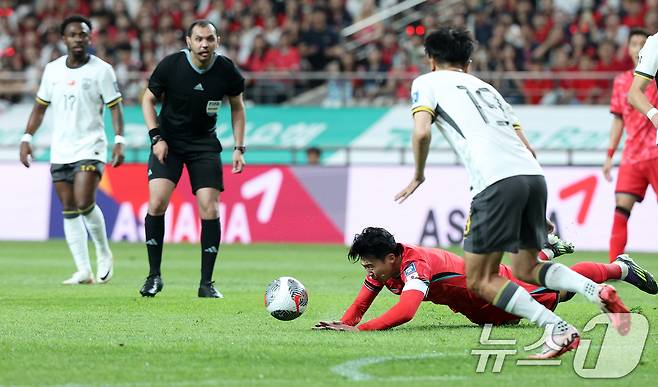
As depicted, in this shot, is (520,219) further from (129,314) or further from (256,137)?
(256,137)

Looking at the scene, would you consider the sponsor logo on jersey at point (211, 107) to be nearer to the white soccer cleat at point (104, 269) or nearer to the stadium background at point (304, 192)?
the stadium background at point (304, 192)

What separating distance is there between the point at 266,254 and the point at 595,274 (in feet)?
29.4

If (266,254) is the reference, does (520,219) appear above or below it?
above

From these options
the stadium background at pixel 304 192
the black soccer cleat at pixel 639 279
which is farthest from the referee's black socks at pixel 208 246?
the black soccer cleat at pixel 639 279

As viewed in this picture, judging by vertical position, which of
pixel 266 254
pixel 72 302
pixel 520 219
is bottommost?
pixel 266 254

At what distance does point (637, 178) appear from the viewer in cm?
1142

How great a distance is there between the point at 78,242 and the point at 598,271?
5.86m

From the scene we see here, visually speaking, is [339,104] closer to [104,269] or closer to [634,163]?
[104,269]

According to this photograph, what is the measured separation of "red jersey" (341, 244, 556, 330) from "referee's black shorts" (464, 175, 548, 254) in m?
1.09

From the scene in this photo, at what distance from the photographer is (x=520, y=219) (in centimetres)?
678

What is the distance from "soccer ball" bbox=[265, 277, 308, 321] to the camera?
8406mm

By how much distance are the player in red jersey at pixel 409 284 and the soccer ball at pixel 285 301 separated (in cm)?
46

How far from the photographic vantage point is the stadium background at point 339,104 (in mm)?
18859

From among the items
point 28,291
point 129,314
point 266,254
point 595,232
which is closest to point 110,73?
point 28,291
